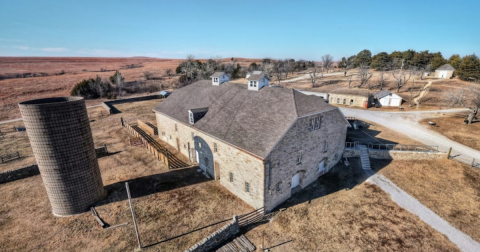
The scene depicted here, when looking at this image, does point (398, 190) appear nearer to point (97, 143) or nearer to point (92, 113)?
point (97, 143)

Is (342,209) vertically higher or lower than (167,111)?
lower

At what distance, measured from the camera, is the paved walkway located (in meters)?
15.3

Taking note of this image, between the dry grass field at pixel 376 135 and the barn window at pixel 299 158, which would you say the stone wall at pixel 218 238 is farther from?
the dry grass field at pixel 376 135

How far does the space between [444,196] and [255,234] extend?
728 inches

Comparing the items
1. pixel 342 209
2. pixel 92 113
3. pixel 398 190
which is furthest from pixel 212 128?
pixel 92 113

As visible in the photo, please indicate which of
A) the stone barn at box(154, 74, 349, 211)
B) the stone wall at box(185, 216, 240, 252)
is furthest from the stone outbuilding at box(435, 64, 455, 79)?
the stone wall at box(185, 216, 240, 252)

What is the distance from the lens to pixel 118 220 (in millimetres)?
17312

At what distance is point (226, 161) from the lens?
2003 centimetres

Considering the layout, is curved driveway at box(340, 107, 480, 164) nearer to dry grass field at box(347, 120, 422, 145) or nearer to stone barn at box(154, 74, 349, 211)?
dry grass field at box(347, 120, 422, 145)

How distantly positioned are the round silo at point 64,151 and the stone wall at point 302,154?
15003 millimetres

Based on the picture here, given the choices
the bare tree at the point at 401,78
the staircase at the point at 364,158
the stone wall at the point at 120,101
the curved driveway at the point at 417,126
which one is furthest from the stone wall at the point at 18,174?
the bare tree at the point at 401,78

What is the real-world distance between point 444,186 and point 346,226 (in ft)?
43.2

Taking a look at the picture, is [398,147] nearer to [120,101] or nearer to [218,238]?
[218,238]

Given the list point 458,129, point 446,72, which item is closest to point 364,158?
point 458,129
